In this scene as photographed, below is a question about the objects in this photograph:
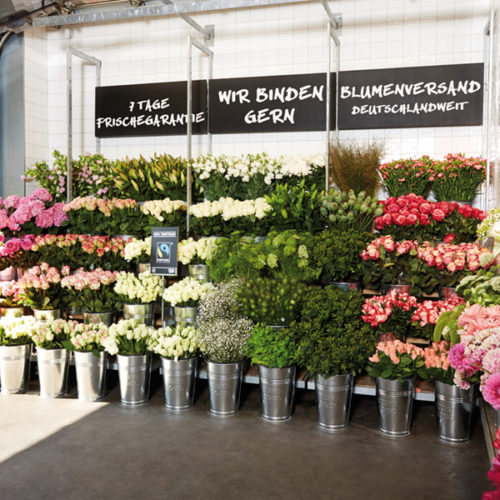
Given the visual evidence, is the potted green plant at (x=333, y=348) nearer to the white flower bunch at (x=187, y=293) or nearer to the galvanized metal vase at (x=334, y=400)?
the galvanized metal vase at (x=334, y=400)

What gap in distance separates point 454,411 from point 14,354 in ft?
11.5

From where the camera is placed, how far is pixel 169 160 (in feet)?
19.4

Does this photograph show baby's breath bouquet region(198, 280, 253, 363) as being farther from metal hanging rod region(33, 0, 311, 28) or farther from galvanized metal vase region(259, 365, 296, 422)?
metal hanging rod region(33, 0, 311, 28)

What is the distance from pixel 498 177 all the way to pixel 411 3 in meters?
3.40

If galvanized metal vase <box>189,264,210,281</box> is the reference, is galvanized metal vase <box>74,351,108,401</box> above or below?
below

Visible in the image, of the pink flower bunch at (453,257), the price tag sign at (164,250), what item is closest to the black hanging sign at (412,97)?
the pink flower bunch at (453,257)

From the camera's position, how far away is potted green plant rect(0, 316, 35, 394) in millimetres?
4520

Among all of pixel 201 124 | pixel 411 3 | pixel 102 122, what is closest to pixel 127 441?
pixel 201 124

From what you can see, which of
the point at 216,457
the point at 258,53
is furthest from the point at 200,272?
the point at 258,53

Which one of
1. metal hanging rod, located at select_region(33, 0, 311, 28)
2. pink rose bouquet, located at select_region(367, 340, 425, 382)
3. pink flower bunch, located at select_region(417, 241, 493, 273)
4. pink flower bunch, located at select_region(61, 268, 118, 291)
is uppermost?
metal hanging rod, located at select_region(33, 0, 311, 28)

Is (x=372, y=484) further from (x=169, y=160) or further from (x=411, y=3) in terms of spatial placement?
(x=411, y=3)

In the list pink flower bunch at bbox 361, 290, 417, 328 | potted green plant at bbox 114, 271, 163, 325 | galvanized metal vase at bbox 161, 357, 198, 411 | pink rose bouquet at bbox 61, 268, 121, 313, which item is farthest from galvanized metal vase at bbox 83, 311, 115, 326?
pink flower bunch at bbox 361, 290, 417, 328

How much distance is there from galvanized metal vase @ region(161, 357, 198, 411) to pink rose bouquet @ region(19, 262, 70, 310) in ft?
5.01

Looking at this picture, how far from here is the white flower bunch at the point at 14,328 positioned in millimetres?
4543
